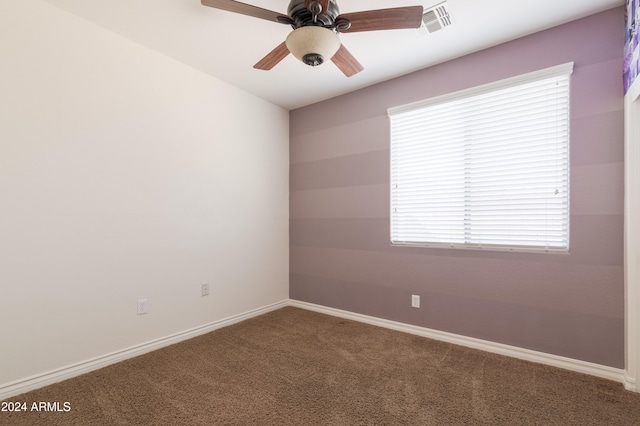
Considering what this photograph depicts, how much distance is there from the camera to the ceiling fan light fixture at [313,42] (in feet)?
5.21

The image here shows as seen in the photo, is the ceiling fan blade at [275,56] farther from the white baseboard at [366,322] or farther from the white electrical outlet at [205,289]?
the white baseboard at [366,322]

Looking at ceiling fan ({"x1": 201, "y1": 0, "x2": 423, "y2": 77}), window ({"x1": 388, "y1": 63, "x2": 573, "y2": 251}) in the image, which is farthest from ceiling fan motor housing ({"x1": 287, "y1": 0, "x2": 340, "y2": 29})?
window ({"x1": 388, "y1": 63, "x2": 573, "y2": 251})

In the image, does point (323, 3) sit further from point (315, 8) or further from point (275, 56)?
point (275, 56)

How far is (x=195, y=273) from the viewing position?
2.87 meters

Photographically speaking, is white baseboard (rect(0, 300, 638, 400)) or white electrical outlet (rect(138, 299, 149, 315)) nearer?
white baseboard (rect(0, 300, 638, 400))

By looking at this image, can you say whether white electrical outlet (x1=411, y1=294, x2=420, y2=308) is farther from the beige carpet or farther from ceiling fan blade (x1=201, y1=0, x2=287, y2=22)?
ceiling fan blade (x1=201, y1=0, x2=287, y2=22)

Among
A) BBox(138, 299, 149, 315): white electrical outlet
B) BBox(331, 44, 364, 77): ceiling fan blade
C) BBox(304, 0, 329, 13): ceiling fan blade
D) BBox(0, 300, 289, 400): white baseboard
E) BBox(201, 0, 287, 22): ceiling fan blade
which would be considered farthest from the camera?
BBox(138, 299, 149, 315): white electrical outlet

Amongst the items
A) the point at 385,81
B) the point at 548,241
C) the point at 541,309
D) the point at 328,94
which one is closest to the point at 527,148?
the point at 548,241

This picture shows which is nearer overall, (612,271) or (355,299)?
(612,271)

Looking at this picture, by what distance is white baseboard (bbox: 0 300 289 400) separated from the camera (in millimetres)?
1860

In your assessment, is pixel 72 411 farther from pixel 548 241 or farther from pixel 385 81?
pixel 385 81

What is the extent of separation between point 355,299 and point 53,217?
9.05ft

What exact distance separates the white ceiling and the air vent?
4cm

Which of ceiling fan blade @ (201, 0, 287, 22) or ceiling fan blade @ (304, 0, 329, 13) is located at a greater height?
ceiling fan blade @ (201, 0, 287, 22)
